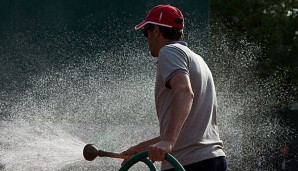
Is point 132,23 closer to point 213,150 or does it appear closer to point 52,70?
point 52,70

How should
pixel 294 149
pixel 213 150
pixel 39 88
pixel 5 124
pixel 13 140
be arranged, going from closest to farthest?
pixel 213 150
pixel 13 140
pixel 5 124
pixel 39 88
pixel 294 149

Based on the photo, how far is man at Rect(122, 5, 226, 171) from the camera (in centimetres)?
344

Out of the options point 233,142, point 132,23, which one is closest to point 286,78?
point 233,142

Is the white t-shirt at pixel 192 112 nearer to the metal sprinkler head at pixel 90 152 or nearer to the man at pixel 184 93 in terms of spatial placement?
the man at pixel 184 93

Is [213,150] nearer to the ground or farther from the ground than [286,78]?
farther from the ground

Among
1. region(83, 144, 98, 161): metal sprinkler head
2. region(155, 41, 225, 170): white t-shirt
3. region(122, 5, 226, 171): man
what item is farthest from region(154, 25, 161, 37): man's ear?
region(83, 144, 98, 161): metal sprinkler head

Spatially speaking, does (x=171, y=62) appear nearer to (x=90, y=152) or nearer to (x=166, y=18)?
(x=166, y=18)

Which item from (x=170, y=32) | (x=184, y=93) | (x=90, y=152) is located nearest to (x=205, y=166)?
(x=184, y=93)

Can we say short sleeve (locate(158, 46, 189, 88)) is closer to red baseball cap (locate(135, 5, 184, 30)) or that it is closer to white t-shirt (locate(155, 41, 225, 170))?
white t-shirt (locate(155, 41, 225, 170))

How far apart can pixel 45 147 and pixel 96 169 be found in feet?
6.28

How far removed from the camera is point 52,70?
9.21 metres

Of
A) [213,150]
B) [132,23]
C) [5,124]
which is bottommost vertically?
[5,124]

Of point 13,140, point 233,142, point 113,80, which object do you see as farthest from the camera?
point 233,142

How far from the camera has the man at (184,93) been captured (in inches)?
135
